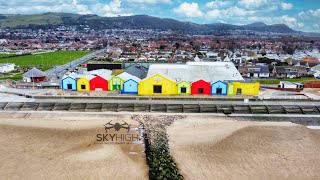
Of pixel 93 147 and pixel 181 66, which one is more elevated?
pixel 181 66

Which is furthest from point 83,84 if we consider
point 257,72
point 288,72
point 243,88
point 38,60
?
point 38,60

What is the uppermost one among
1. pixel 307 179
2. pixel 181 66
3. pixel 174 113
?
pixel 181 66

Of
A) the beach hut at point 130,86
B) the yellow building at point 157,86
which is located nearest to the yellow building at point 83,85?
the beach hut at point 130,86

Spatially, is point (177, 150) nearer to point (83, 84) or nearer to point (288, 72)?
point (83, 84)

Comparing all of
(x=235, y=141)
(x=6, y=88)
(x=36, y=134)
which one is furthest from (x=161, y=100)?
(x=6, y=88)

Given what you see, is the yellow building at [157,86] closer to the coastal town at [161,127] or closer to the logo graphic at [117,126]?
the coastal town at [161,127]

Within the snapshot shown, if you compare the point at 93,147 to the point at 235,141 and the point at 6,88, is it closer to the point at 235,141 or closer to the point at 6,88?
the point at 235,141
